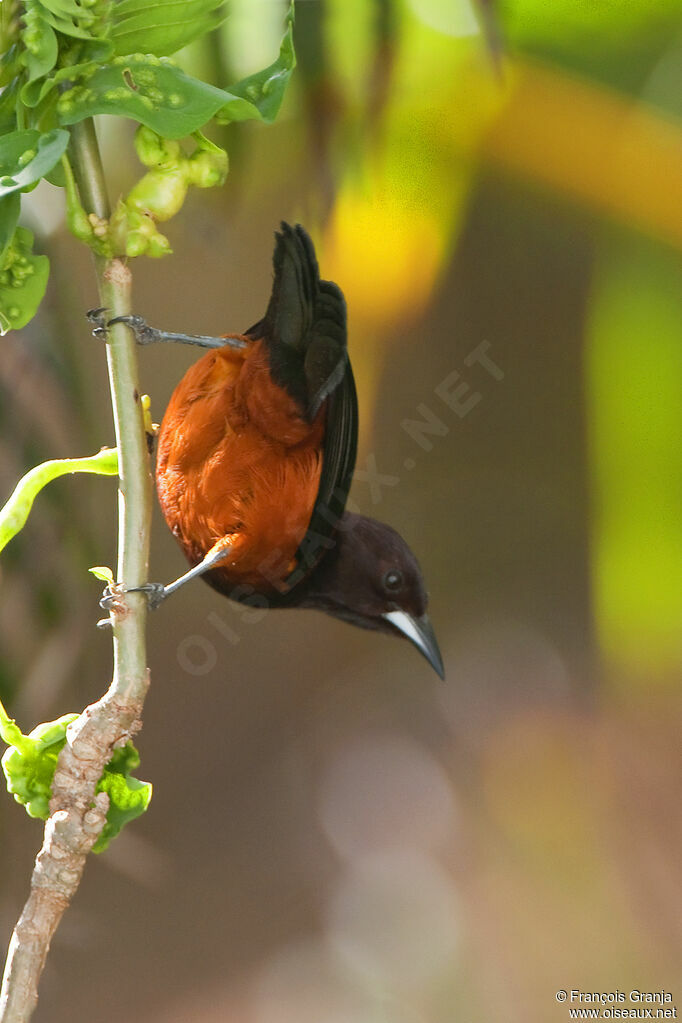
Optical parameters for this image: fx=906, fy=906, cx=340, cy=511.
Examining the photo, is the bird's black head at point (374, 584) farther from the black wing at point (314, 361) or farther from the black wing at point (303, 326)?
the black wing at point (303, 326)

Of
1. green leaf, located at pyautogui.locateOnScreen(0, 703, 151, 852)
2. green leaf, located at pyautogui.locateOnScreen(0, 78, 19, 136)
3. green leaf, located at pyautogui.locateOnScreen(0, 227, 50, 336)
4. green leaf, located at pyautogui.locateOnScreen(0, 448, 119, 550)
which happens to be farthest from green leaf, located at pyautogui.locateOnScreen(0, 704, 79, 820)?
green leaf, located at pyautogui.locateOnScreen(0, 78, 19, 136)

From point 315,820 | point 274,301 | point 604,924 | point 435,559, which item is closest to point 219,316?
point 274,301

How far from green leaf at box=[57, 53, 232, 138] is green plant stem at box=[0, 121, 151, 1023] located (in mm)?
40

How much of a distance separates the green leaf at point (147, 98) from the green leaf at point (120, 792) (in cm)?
35

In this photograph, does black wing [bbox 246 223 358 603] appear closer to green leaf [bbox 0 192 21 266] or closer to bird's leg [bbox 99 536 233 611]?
Answer: bird's leg [bbox 99 536 233 611]

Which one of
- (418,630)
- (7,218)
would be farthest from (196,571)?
(7,218)

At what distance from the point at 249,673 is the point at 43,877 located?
14.2 inches

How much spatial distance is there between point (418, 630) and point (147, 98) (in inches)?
19.5

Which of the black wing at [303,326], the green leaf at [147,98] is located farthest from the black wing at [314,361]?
the green leaf at [147,98]

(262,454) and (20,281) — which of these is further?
(262,454)

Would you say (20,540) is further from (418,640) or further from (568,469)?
(568,469)

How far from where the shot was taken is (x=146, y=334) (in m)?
0.63

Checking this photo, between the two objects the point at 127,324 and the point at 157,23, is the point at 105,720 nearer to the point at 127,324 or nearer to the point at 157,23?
the point at 127,324

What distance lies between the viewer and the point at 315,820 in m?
0.86
